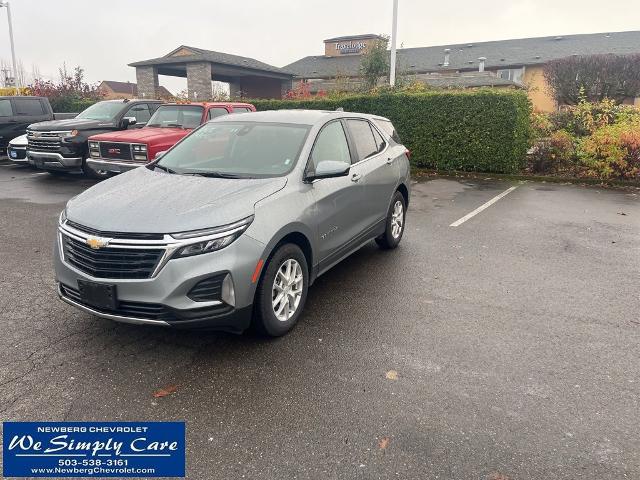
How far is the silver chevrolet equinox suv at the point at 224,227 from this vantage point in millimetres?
3213

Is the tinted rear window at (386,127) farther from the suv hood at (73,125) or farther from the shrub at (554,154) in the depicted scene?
the shrub at (554,154)

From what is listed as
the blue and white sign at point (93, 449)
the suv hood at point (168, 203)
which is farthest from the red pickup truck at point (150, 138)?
the blue and white sign at point (93, 449)

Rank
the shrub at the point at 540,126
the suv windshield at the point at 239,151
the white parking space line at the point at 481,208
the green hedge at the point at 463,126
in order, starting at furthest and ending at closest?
1. the shrub at the point at 540,126
2. the green hedge at the point at 463,126
3. the white parking space line at the point at 481,208
4. the suv windshield at the point at 239,151

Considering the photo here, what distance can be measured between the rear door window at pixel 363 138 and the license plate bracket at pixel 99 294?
9.69ft

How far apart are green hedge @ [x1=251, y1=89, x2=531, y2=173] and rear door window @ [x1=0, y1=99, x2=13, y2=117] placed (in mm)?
10363

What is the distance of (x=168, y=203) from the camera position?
3527 mm

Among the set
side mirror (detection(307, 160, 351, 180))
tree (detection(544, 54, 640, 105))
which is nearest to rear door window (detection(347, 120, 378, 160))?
side mirror (detection(307, 160, 351, 180))

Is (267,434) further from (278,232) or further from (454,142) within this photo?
(454,142)

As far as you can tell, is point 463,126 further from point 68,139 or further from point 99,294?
point 99,294

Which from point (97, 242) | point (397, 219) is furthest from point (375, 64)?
point (97, 242)

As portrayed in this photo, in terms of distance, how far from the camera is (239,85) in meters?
40.8

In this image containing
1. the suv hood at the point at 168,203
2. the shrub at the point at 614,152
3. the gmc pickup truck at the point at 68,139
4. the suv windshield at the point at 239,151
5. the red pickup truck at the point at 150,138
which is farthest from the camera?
the shrub at the point at 614,152

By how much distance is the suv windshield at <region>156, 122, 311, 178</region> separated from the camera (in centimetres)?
425

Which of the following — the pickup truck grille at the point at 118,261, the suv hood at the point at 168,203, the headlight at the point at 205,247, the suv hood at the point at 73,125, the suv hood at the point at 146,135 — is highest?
the suv hood at the point at 73,125
